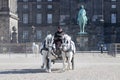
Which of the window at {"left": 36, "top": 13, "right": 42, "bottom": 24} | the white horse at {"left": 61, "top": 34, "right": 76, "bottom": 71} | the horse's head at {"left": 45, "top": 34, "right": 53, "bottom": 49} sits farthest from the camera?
the window at {"left": 36, "top": 13, "right": 42, "bottom": 24}

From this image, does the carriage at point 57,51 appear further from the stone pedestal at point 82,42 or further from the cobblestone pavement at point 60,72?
the stone pedestal at point 82,42

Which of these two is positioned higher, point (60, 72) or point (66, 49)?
point (66, 49)

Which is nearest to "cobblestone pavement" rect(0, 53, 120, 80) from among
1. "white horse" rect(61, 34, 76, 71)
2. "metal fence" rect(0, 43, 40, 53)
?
"white horse" rect(61, 34, 76, 71)

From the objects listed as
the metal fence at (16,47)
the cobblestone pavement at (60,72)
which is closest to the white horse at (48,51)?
the cobblestone pavement at (60,72)

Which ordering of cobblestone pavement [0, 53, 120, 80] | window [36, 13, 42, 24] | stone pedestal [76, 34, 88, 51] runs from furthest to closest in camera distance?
window [36, 13, 42, 24] < stone pedestal [76, 34, 88, 51] < cobblestone pavement [0, 53, 120, 80]

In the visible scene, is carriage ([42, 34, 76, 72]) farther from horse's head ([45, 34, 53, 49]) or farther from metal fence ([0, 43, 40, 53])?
metal fence ([0, 43, 40, 53])

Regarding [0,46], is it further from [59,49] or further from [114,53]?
[59,49]

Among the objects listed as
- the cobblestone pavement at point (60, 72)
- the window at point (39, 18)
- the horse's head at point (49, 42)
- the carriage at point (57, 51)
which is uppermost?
the window at point (39, 18)

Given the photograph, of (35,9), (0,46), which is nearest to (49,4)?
(35,9)

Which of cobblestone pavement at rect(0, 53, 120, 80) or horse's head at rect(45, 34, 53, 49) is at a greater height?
horse's head at rect(45, 34, 53, 49)

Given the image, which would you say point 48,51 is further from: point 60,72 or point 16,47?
point 16,47

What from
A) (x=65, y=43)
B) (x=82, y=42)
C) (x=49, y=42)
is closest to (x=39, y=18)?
(x=82, y=42)

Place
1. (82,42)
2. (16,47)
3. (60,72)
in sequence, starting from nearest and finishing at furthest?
(60,72) → (16,47) → (82,42)

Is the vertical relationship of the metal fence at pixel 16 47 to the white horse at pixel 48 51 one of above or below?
below
